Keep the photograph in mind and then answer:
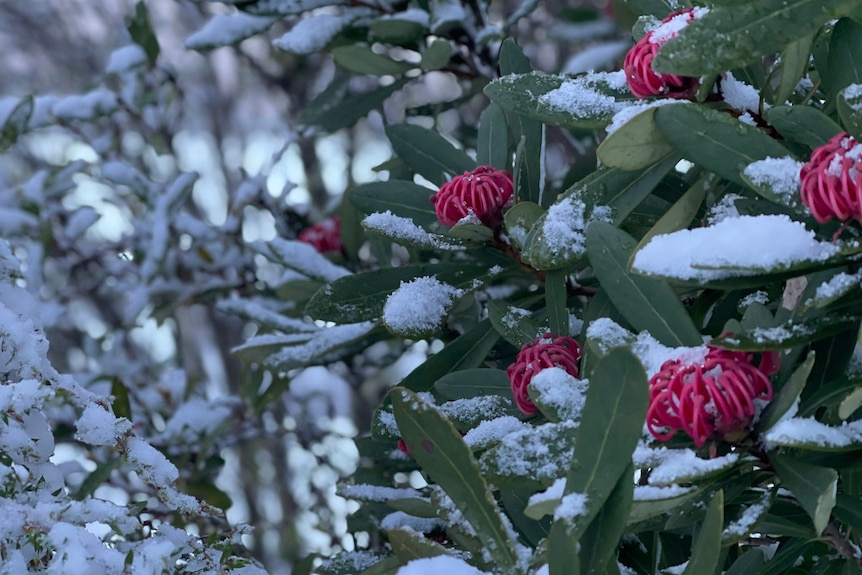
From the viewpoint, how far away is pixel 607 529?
0.61 m

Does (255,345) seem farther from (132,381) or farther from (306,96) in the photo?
(306,96)

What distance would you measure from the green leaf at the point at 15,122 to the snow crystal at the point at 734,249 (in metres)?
1.44

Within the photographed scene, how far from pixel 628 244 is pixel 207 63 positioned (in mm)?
3370

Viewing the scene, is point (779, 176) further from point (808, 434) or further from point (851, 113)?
point (808, 434)

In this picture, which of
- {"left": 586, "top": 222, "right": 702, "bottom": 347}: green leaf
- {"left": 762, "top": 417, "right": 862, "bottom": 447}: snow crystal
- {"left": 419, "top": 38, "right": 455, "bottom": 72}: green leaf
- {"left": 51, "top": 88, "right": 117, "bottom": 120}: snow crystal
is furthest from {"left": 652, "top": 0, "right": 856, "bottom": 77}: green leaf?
{"left": 51, "top": 88, "right": 117, "bottom": 120}: snow crystal

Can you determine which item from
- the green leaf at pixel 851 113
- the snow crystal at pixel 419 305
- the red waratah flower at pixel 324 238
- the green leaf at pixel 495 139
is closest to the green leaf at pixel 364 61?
the red waratah flower at pixel 324 238

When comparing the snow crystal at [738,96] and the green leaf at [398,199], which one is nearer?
the snow crystal at [738,96]

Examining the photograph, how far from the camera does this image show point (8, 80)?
3.82 meters

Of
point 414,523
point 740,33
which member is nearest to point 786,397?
point 740,33

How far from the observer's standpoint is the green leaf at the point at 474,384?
84 centimetres

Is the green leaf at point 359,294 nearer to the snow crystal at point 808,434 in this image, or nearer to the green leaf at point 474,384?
the green leaf at point 474,384

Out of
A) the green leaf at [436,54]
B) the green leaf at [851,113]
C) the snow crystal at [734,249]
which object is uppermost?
the green leaf at [851,113]

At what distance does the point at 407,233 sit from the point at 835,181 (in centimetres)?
43

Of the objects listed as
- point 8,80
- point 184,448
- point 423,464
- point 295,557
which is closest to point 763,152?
point 423,464
